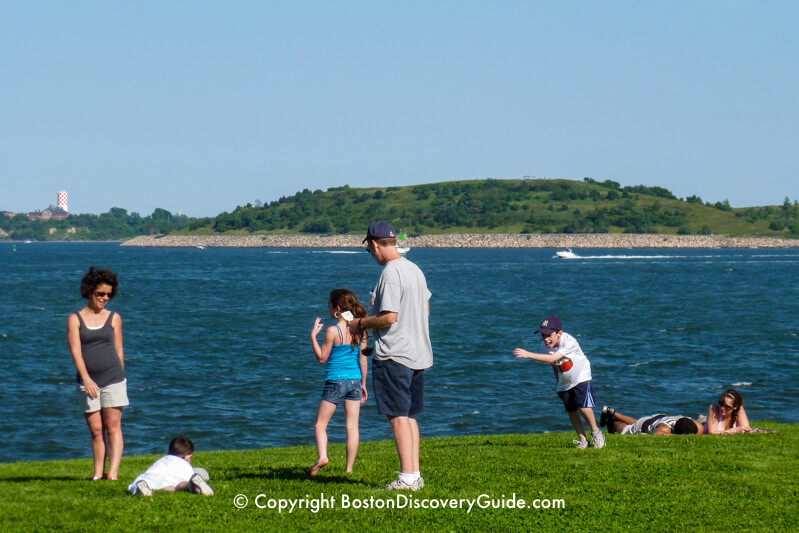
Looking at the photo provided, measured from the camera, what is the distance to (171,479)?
852cm

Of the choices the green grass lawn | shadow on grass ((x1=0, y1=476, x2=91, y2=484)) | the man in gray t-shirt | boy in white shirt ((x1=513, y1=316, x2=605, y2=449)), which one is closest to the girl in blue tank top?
the green grass lawn

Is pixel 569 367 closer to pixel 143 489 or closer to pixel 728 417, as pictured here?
pixel 728 417

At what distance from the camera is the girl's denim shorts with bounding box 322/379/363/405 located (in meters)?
8.92

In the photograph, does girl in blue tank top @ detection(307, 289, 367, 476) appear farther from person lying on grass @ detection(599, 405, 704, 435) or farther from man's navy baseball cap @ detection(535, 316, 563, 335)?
person lying on grass @ detection(599, 405, 704, 435)

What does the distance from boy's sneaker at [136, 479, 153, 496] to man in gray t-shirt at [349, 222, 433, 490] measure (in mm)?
2302

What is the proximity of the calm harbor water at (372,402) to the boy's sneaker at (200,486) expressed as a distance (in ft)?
35.9

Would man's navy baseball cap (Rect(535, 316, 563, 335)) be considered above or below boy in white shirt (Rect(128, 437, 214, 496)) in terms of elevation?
above

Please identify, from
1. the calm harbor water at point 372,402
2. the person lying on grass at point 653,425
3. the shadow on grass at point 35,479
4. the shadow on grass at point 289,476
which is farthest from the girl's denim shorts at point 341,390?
the calm harbor water at point 372,402

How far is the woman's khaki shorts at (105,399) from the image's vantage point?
28.3 feet

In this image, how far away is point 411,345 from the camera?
7.82m

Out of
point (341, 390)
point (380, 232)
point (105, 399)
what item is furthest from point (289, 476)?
point (380, 232)

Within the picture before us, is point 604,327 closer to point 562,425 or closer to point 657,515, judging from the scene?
point 562,425

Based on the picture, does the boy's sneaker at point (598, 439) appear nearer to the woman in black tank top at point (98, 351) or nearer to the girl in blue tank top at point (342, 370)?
the girl in blue tank top at point (342, 370)

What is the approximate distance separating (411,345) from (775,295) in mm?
68340
